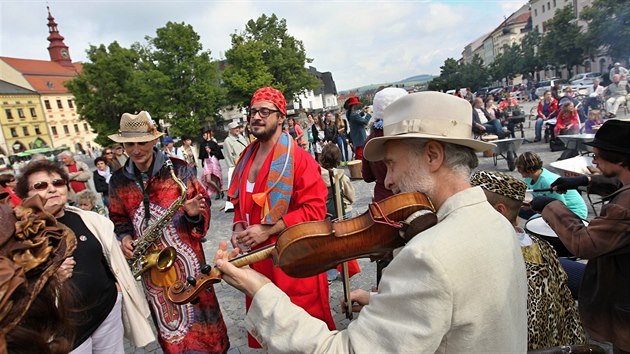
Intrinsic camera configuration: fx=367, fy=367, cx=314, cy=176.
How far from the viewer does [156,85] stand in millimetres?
38969

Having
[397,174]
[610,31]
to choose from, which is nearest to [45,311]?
[397,174]

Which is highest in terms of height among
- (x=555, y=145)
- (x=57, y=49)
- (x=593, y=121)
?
(x=57, y=49)

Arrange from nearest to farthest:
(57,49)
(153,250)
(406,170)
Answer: (406,170) < (153,250) < (57,49)

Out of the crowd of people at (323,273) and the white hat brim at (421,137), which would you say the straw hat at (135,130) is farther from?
the white hat brim at (421,137)

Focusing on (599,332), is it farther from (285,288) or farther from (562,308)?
(285,288)

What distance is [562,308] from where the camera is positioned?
2248 mm

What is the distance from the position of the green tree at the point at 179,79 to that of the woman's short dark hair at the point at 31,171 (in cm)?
3783

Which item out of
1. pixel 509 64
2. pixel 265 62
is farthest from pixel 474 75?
pixel 265 62

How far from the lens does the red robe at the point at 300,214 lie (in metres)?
2.64

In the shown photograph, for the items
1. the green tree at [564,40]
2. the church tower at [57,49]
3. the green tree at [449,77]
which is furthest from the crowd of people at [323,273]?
the church tower at [57,49]

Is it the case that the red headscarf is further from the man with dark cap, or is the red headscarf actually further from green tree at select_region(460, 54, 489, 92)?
green tree at select_region(460, 54, 489, 92)

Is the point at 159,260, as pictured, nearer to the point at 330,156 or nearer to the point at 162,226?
the point at 162,226

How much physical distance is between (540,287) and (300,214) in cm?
158

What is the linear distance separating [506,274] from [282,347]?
0.78 m
